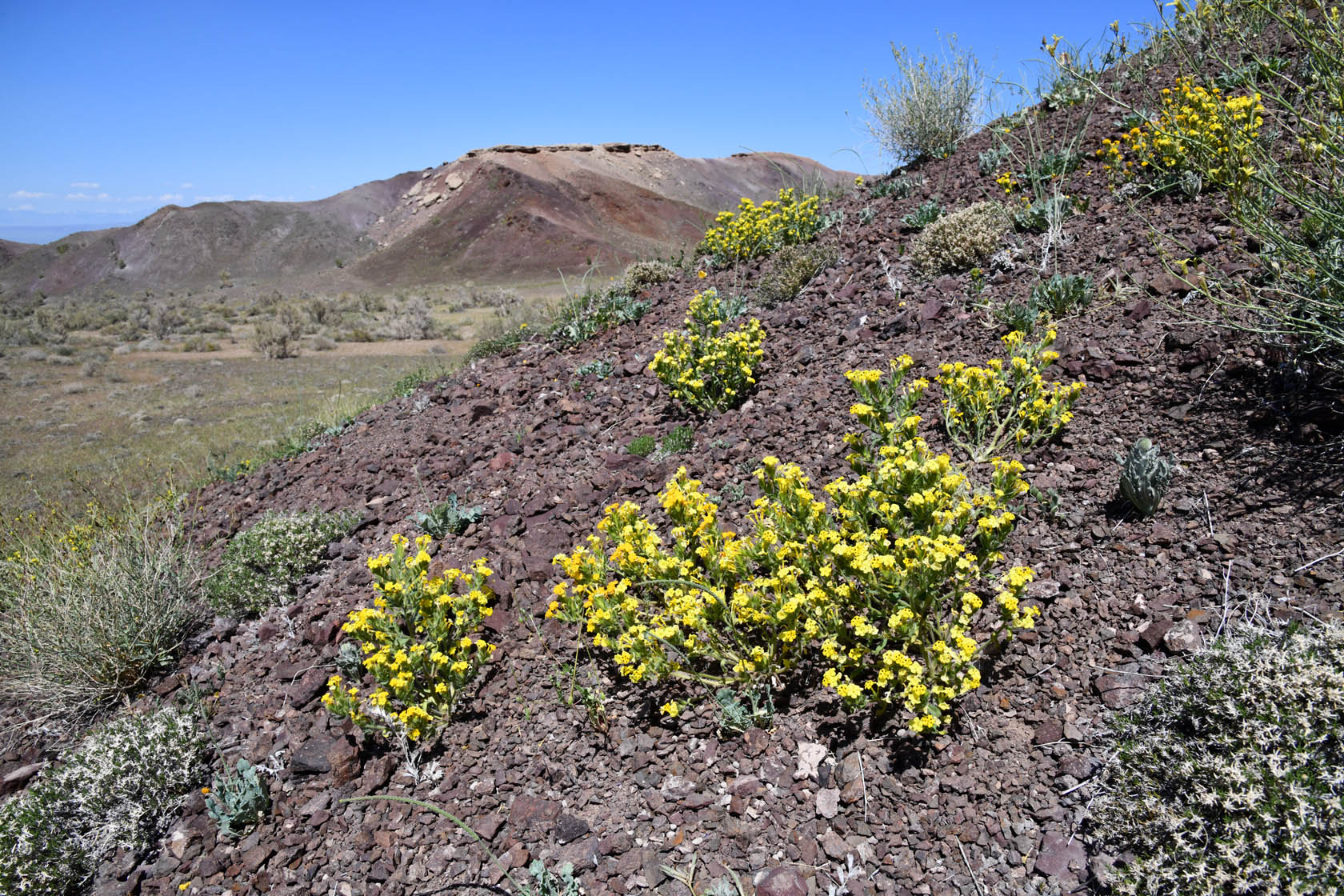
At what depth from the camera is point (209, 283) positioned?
147ft

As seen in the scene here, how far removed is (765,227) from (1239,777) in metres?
6.57

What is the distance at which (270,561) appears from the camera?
4.72 meters

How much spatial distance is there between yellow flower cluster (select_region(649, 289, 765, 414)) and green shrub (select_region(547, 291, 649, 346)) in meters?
2.33

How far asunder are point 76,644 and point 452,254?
39.2 metres

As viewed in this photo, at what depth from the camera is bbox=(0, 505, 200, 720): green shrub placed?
4008 mm

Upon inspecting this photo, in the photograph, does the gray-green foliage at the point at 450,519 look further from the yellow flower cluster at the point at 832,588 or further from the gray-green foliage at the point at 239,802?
the gray-green foliage at the point at 239,802

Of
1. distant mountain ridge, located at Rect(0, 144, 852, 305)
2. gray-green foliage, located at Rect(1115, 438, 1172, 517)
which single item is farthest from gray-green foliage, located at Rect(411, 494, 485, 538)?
distant mountain ridge, located at Rect(0, 144, 852, 305)

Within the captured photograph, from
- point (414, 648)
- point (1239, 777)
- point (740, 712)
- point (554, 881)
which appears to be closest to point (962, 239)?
point (740, 712)

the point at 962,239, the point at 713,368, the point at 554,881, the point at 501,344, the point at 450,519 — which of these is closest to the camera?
the point at 554,881

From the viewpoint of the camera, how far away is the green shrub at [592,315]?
24.4 feet

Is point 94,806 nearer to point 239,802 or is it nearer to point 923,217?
point 239,802

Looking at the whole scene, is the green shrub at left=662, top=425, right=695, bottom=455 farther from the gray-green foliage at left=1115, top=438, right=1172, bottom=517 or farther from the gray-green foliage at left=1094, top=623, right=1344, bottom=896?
the gray-green foliage at left=1094, top=623, right=1344, bottom=896

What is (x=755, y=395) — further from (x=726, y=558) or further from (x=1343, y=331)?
(x=1343, y=331)

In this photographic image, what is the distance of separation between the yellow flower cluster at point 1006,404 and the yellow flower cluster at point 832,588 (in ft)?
1.23
